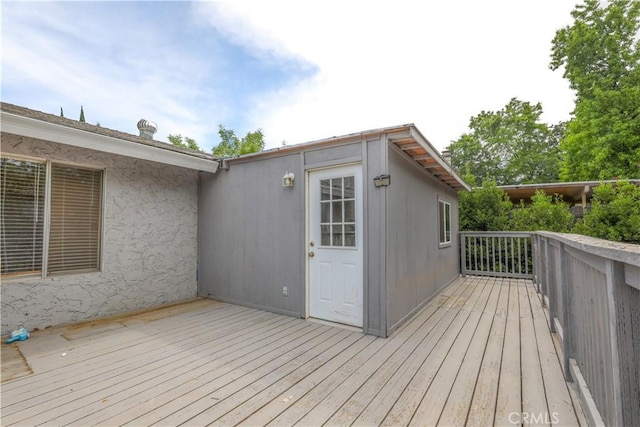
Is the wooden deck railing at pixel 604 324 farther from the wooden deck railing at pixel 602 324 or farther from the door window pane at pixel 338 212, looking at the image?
the door window pane at pixel 338 212

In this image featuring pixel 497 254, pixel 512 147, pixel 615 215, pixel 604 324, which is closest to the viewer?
pixel 604 324

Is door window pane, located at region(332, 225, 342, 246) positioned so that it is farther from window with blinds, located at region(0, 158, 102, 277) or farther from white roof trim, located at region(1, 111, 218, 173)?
window with blinds, located at region(0, 158, 102, 277)

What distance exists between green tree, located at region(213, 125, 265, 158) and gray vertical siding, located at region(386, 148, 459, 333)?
18.9m

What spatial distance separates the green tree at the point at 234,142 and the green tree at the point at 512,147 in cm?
1454

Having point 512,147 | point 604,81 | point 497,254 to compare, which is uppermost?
point 604,81

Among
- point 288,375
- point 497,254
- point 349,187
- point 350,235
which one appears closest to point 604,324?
point 288,375

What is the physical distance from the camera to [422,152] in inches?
160

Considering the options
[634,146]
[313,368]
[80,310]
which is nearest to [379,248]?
[313,368]

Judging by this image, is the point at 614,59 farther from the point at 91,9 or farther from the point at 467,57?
the point at 91,9

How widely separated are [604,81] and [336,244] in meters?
15.5

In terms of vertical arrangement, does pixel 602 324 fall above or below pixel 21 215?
below

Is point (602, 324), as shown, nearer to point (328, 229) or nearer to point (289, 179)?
point (328, 229)

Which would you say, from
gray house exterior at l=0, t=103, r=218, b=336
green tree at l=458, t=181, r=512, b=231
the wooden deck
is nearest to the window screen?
green tree at l=458, t=181, r=512, b=231

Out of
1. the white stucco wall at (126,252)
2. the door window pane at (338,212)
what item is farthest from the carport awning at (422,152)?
the white stucco wall at (126,252)
